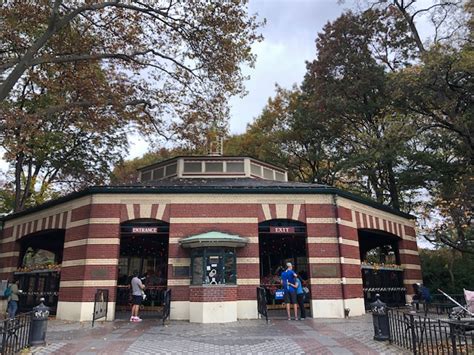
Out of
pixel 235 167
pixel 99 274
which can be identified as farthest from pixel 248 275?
pixel 235 167

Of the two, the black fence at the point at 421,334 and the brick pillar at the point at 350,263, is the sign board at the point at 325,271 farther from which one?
the black fence at the point at 421,334

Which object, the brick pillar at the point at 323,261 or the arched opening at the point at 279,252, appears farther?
the arched opening at the point at 279,252

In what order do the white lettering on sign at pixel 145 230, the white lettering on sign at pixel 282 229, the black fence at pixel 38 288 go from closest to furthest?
the white lettering on sign at pixel 145 230 < the white lettering on sign at pixel 282 229 < the black fence at pixel 38 288

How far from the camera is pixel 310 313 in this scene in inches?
591

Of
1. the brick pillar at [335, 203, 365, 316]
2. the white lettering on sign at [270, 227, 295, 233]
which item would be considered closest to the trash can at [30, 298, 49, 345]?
the white lettering on sign at [270, 227, 295, 233]

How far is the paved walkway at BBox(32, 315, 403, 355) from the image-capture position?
870 cm

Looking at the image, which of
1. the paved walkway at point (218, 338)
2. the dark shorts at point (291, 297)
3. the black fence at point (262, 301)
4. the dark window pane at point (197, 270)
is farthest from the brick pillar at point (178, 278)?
the dark shorts at point (291, 297)

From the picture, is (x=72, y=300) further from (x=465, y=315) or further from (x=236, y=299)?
(x=465, y=315)

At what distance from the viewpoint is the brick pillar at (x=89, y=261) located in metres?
14.8

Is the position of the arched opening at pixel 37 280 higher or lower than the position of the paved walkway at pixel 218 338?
higher

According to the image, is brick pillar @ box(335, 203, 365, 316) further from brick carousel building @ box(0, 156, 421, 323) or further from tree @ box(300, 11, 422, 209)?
tree @ box(300, 11, 422, 209)

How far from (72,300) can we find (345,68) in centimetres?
2337

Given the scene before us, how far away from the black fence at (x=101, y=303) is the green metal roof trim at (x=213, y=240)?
3382 mm

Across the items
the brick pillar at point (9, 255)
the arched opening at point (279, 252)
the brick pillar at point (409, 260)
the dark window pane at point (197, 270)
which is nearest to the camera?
the dark window pane at point (197, 270)
